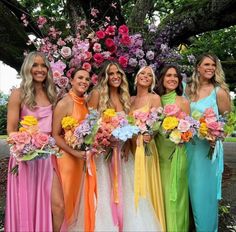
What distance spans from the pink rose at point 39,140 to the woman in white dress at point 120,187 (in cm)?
90

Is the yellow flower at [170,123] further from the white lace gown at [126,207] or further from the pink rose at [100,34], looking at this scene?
the pink rose at [100,34]

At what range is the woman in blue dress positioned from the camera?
5.18m

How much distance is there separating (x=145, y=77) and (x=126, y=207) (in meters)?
1.51

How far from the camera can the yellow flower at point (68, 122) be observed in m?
4.85

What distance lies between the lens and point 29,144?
4379 mm

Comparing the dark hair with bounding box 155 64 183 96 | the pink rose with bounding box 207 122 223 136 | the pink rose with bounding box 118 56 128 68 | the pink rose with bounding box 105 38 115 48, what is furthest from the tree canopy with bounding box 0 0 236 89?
the pink rose with bounding box 207 122 223 136

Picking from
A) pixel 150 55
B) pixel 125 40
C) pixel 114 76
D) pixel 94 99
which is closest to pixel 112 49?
pixel 125 40

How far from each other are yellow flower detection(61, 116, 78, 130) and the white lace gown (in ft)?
1.78

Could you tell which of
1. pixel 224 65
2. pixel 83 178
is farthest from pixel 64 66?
pixel 224 65

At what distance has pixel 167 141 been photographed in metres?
5.21

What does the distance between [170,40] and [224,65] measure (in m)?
2.03

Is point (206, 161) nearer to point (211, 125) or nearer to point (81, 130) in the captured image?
point (211, 125)

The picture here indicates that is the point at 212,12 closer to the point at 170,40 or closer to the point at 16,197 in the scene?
the point at 170,40

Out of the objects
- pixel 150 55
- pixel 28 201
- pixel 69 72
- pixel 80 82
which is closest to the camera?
pixel 28 201
